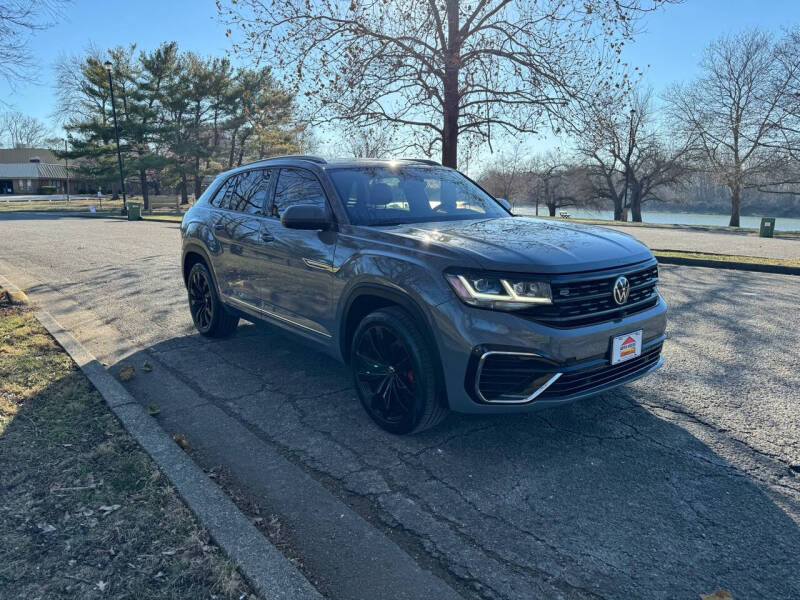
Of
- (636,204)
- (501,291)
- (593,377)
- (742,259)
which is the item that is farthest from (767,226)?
(636,204)

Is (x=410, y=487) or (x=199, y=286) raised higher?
(x=199, y=286)

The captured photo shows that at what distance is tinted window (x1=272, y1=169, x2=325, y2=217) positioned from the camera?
13.8 feet

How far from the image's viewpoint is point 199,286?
593 centimetres

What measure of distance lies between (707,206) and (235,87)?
6661 centimetres

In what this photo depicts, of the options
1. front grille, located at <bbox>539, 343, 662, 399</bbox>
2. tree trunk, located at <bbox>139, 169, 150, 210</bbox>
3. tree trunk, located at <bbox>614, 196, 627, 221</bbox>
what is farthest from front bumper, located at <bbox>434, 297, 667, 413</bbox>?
tree trunk, located at <bbox>614, 196, 627, 221</bbox>

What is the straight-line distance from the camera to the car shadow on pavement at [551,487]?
231 cm

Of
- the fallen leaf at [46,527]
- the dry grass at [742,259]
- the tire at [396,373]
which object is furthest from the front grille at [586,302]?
the dry grass at [742,259]

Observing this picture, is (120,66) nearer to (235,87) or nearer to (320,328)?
(235,87)

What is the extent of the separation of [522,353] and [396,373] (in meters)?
0.87

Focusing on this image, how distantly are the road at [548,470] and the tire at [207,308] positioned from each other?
166 millimetres

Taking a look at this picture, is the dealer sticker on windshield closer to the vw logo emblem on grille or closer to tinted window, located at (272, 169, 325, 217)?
the vw logo emblem on grille

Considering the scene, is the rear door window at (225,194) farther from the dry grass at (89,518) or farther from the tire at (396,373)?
the tire at (396,373)

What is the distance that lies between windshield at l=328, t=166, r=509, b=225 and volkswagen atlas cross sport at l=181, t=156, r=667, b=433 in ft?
0.04

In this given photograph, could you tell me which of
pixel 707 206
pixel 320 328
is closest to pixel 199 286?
pixel 320 328
